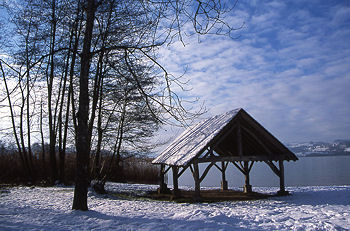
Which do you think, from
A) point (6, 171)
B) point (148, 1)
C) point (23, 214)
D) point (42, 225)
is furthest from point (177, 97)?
point (6, 171)

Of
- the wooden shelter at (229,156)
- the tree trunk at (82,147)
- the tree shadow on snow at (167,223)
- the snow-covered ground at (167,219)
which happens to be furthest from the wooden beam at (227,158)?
the tree trunk at (82,147)

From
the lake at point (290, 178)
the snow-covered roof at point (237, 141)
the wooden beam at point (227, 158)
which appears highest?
the snow-covered roof at point (237, 141)

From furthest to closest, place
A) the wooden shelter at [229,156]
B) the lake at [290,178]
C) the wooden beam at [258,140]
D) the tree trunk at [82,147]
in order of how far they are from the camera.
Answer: the lake at [290,178] < the wooden beam at [258,140] < the wooden shelter at [229,156] < the tree trunk at [82,147]

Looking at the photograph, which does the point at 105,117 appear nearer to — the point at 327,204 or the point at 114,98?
the point at 114,98

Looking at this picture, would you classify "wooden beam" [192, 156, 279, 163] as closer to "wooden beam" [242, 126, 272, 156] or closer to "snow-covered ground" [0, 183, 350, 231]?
"wooden beam" [242, 126, 272, 156]

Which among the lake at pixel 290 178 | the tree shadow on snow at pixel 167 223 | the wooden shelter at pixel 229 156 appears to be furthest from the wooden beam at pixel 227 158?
the lake at pixel 290 178

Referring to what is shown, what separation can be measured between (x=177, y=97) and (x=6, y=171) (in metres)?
15.4

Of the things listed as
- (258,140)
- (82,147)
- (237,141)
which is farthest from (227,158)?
(82,147)

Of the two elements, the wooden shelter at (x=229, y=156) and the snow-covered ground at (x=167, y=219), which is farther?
the wooden shelter at (x=229, y=156)

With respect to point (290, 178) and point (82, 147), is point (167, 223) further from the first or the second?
point (290, 178)

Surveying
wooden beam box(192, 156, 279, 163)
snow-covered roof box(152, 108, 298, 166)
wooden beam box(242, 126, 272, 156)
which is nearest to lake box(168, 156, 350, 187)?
snow-covered roof box(152, 108, 298, 166)

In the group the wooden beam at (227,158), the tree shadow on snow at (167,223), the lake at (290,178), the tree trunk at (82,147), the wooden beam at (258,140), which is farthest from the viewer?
the lake at (290,178)

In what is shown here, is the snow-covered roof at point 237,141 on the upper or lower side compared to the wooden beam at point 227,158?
upper

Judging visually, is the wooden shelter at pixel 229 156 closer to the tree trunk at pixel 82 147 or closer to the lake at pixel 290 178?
the tree trunk at pixel 82 147
